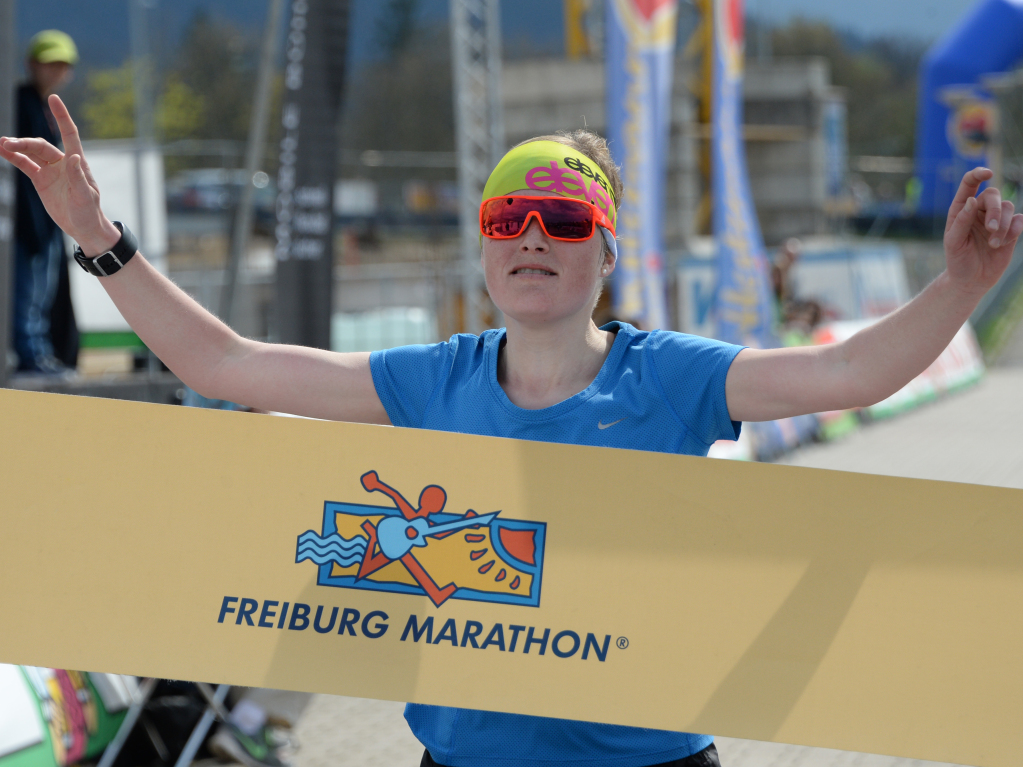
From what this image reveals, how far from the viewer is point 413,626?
1.92 metres

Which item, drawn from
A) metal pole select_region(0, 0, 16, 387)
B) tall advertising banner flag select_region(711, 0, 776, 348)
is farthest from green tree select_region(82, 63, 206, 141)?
metal pole select_region(0, 0, 16, 387)

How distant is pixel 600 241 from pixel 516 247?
169 millimetres

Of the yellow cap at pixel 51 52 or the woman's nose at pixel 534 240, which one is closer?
the woman's nose at pixel 534 240

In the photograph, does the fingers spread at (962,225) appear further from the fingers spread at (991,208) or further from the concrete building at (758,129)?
the concrete building at (758,129)

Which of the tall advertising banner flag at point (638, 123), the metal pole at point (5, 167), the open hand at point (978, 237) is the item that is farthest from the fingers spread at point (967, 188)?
the tall advertising banner flag at point (638, 123)

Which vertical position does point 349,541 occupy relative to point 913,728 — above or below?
above

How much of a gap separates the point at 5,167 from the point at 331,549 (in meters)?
2.72

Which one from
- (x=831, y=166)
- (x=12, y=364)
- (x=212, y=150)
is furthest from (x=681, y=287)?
(x=831, y=166)

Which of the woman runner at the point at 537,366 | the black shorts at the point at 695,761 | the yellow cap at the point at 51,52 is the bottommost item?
the black shorts at the point at 695,761

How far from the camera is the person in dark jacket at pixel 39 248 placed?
637 cm

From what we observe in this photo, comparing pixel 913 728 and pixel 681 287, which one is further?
pixel 681 287

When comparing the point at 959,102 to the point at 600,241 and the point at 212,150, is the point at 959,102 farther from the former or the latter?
the point at 600,241

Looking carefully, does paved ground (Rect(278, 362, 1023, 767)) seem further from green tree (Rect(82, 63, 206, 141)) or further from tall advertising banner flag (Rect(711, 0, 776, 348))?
green tree (Rect(82, 63, 206, 141))

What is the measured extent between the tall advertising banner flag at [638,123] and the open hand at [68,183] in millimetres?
7248
